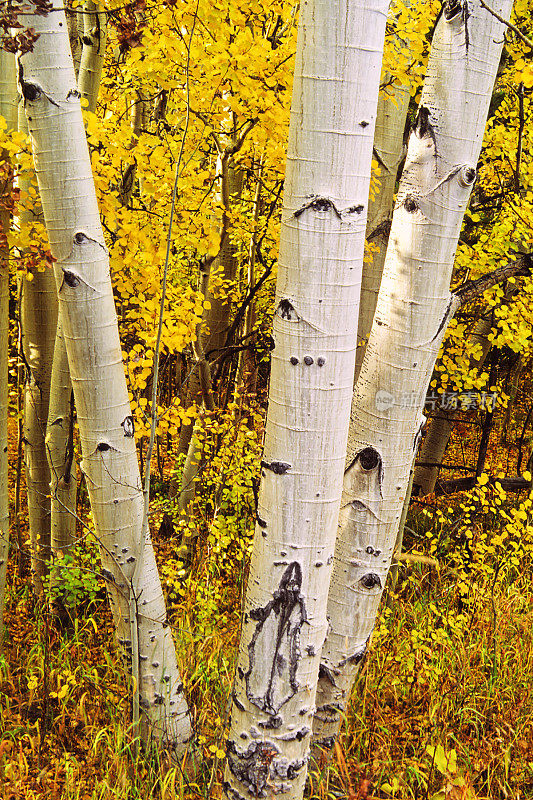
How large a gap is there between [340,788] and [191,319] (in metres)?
2.31

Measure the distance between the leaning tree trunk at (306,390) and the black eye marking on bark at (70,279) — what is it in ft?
2.28

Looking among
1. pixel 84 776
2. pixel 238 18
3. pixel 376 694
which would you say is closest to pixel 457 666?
pixel 376 694

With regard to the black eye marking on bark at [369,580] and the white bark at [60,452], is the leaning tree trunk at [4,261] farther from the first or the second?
the black eye marking on bark at [369,580]

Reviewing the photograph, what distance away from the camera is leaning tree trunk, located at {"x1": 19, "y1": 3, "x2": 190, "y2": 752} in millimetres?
1675

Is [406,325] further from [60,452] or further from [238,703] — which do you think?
[60,452]

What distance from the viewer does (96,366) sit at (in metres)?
1.81

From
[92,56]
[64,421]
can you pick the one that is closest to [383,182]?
[92,56]

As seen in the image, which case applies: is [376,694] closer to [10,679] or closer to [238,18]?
[10,679]

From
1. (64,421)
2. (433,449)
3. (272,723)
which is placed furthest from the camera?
(433,449)

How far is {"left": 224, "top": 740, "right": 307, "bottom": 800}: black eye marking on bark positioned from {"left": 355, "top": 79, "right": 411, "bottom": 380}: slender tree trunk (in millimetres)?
2059

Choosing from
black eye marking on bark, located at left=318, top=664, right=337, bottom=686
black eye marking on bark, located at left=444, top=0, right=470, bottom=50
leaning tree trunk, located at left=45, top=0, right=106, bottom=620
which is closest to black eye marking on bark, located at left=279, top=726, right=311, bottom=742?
black eye marking on bark, located at left=318, top=664, right=337, bottom=686

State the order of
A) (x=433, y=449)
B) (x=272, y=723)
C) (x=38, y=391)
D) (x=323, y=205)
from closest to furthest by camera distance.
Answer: (x=323, y=205)
(x=272, y=723)
(x=38, y=391)
(x=433, y=449)

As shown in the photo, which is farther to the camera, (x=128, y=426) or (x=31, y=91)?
(x=128, y=426)

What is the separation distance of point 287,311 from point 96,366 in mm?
712
